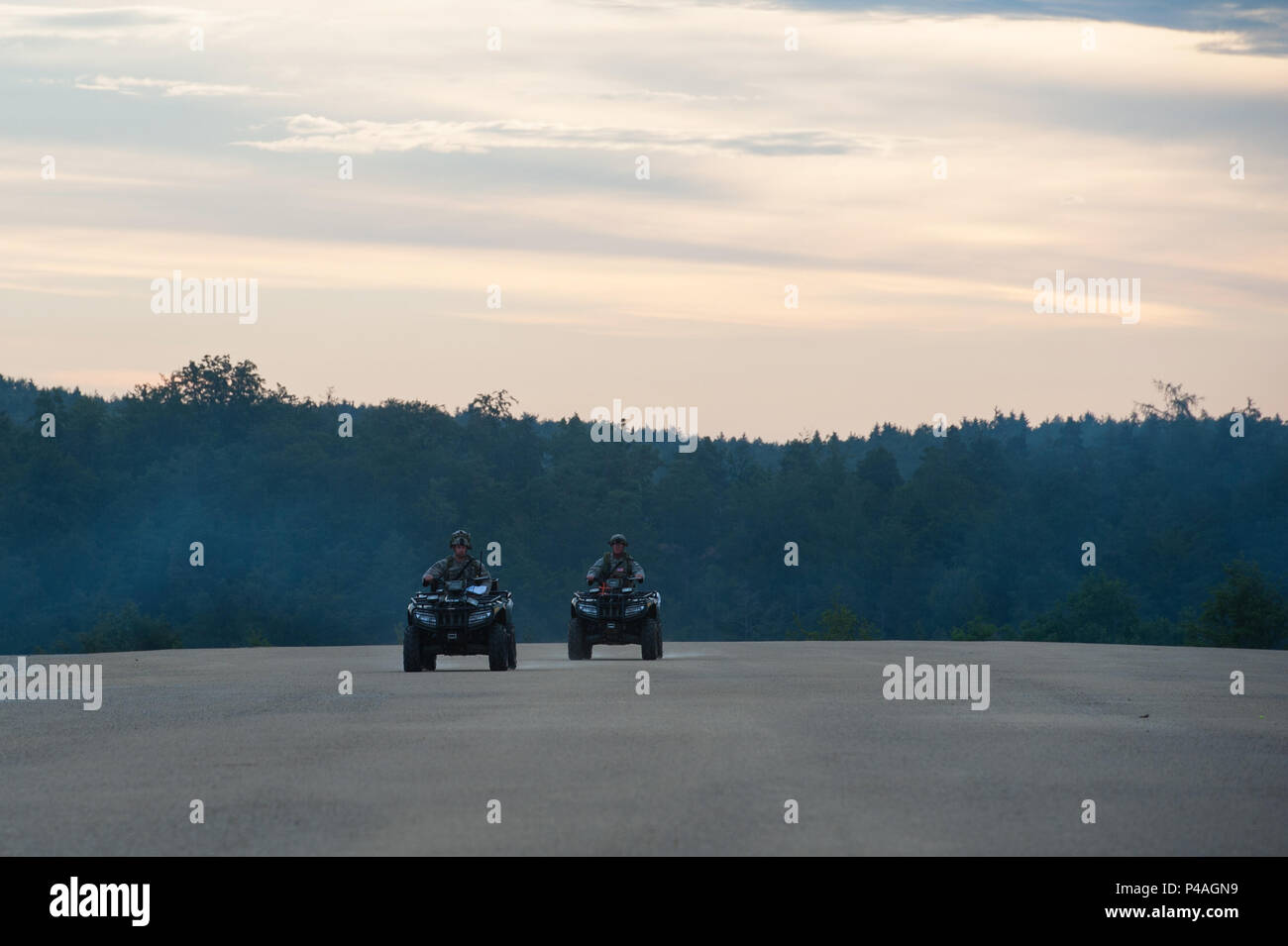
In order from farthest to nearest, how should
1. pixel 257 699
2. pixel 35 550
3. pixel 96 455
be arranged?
pixel 96 455
pixel 35 550
pixel 257 699

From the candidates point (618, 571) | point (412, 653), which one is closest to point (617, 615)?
point (618, 571)

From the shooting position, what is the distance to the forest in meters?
115

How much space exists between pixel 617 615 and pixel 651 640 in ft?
2.81

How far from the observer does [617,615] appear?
33.0 metres

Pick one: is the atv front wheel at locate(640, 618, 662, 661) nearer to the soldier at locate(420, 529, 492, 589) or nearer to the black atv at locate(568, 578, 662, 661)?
the black atv at locate(568, 578, 662, 661)

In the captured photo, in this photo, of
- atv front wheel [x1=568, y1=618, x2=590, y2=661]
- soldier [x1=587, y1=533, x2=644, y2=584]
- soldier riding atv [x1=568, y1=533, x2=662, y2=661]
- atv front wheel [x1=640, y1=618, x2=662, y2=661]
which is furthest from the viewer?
atv front wheel [x1=568, y1=618, x2=590, y2=661]

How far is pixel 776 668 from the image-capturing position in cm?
3116

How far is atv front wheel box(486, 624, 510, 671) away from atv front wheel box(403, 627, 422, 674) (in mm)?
1075

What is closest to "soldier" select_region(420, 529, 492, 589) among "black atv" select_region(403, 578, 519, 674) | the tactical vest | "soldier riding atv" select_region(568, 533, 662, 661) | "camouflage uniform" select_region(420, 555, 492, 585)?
"camouflage uniform" select_region(420, 555, 492, 585)

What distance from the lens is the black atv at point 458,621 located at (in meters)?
28.4

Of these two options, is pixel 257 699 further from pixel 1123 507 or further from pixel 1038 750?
pixel 1123 507
